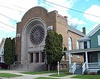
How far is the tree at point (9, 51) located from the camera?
140 ft

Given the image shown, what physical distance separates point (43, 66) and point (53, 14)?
11.6 metres

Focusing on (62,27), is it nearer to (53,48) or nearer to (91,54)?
(53,48)

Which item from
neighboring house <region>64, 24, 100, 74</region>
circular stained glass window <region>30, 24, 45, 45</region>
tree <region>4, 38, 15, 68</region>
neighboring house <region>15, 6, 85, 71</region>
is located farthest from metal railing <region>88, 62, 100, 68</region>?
tree <region>4, 38, 15, 68</region>

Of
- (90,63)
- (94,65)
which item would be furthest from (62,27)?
(94,65)

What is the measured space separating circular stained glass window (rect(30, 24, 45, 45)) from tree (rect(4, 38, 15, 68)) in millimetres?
5443

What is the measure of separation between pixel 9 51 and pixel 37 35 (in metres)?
8.24

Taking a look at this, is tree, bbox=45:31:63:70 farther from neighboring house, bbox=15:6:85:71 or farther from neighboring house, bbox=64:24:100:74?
neighboring house, bbox=15:6:85:71

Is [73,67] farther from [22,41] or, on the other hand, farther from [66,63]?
[22,41]

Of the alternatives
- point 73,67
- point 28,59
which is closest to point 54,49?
point 73,67

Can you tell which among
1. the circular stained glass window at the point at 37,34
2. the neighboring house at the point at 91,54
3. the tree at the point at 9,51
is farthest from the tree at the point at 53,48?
the tree at the point at 9,51

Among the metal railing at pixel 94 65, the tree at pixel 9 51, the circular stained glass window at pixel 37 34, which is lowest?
the metal railing at pixel 94 65

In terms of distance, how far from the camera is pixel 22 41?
151 feet

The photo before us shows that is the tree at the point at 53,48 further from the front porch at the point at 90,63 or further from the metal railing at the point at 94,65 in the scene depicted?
the metal railing at the point at 94,65

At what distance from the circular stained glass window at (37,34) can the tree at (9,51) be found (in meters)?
5.44
